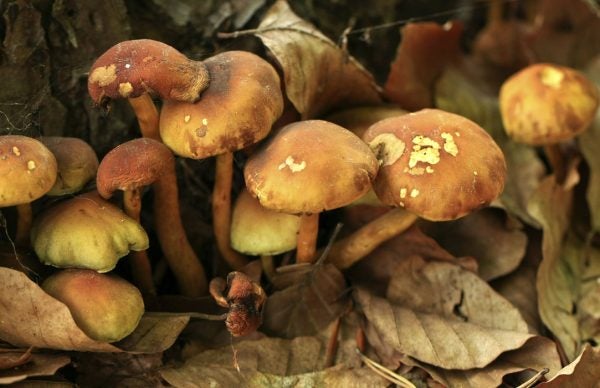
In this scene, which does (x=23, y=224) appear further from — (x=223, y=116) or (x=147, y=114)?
(x=223, y=116)

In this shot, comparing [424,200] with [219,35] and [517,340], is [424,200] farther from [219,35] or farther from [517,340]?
[219,35]

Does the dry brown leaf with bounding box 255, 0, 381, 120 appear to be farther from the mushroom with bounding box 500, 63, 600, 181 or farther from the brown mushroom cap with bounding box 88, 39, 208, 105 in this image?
the mushroom with bounding box 500, 63, 600, 181

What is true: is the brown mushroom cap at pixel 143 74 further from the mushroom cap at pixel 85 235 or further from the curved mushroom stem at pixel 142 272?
the curved mushroom stem at pixel 142 272

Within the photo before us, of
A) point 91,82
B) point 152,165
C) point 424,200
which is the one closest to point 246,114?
point 152,165

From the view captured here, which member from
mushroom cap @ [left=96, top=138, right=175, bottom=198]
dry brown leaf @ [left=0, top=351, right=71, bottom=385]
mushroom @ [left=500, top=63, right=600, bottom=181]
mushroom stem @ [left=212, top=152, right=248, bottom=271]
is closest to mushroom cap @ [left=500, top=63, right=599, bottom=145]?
mushroom @ [left=500, top=63, right=600, bottom=181]

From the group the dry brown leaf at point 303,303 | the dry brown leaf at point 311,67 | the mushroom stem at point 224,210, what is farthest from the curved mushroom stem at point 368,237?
the dry brown leaf at point 311,67

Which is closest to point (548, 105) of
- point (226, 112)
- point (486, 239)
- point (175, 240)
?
point (486, 239)
